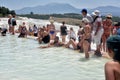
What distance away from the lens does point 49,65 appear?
1055 centimetres

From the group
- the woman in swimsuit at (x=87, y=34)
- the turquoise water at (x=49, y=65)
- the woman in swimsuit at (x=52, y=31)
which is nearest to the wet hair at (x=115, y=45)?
the turquoise water at (x=49, y=65)

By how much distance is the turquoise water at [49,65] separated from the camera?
892 cm

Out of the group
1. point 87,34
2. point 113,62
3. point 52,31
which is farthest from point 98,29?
point 113,62

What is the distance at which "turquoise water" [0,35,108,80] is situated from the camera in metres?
8.92

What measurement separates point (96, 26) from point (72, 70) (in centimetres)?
226

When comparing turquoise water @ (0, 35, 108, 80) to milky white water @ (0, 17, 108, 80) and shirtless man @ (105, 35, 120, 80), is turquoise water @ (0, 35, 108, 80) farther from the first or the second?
shirtless man @ (105, 35, 120, 80)

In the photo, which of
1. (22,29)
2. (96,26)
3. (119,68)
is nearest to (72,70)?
(96,26)

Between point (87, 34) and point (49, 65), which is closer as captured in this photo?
point (49, 65)

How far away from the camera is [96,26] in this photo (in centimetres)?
1127

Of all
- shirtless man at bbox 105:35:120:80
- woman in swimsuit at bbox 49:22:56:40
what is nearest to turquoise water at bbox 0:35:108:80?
woman in swimsuit at bbox 49:22:56:40

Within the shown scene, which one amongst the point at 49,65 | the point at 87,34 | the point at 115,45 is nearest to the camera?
the point at 115,45

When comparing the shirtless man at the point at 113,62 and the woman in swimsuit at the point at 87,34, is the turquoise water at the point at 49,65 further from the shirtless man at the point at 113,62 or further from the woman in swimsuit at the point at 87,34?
the shirtless man at the point at 113,62

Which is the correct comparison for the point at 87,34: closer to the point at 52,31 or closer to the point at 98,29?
the point at 98,29

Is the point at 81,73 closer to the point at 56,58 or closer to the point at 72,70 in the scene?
the point at 72,70
